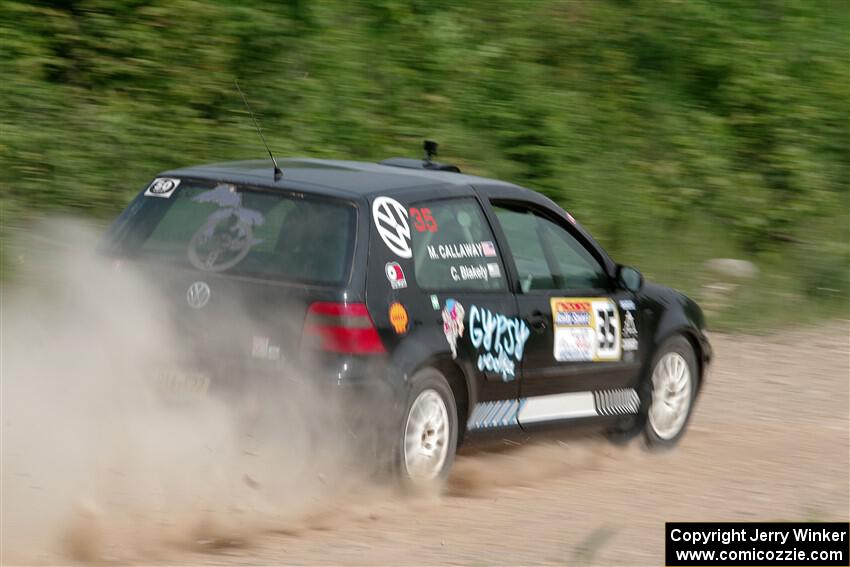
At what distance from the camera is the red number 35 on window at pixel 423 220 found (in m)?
6.76

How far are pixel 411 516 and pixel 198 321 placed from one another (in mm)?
1344

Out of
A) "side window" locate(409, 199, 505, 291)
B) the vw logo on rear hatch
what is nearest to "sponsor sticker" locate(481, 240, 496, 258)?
"side window" locate(409, 199, 505, 291)

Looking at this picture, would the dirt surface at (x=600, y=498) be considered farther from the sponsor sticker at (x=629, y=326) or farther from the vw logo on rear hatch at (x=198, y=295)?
the vw logo on rear hatch at (x=198, y=295)

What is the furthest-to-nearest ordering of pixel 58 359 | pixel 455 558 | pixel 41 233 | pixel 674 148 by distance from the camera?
pixel 674 148 < pixel 41 233 < pixel 58 359 < pixel 455 558

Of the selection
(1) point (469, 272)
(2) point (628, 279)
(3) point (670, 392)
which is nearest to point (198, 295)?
(1) point (469, 272)

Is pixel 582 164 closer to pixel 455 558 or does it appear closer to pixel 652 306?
pixel 652 306

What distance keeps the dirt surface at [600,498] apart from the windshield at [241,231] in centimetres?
116

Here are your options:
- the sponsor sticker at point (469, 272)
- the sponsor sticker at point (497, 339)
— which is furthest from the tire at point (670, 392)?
the sponsor sticker at point (469, 272)

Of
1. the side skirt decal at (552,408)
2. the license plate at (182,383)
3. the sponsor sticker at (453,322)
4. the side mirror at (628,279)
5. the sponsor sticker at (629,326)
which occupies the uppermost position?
the sponsor sticker at (453,322)

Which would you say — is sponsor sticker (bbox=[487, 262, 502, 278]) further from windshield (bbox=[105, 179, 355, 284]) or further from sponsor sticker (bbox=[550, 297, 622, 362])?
windshield (bbox=[105, 179, 355, 284])

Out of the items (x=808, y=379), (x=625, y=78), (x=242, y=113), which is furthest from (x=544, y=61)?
(x=808, y=379)

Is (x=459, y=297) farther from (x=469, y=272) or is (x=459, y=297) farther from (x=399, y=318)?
(x=399, y=318)

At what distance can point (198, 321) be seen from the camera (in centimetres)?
626

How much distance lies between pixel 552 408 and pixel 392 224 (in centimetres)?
164
